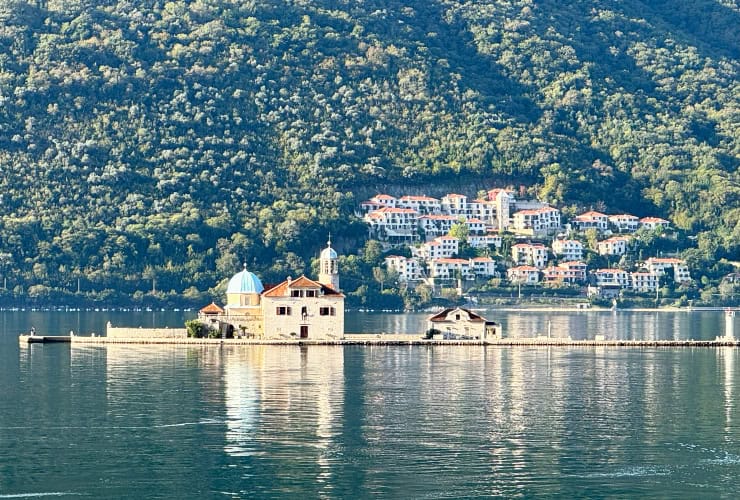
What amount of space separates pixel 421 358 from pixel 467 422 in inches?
1361

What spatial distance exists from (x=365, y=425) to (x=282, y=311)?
4655 cm

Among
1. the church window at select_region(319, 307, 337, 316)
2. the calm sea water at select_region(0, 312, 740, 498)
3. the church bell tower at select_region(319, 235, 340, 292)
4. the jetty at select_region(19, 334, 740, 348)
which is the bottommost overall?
the calm sea water at select_region(0, 312, 740, 498)

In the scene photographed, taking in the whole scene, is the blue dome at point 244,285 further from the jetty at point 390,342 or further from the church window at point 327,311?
the church window at point 327,311

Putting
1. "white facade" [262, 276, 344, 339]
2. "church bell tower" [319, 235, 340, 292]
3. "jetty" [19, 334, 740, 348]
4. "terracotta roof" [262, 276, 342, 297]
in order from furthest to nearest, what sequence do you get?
"church bell tower" [319, 235, 340, 292] → "jetty" [19, 334, 740, 348] → "white facade" [262, 276, 344, 339] → "terracotta roof" [262, 276, 342, 297]

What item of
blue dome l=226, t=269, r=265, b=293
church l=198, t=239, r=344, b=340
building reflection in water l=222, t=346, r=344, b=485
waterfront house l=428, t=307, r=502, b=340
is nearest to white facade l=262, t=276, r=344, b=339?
church l=198, t=239, r=344, b=340

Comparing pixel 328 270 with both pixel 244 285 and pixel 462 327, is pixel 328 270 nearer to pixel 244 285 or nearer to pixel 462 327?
pixel 244 285

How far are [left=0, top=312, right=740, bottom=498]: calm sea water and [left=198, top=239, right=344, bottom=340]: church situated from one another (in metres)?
6.91

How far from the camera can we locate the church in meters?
116

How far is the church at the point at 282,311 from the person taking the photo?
11631 cm

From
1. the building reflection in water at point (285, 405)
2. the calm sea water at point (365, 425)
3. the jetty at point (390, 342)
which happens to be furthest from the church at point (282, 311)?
the building reflection in water at point (285, 405)

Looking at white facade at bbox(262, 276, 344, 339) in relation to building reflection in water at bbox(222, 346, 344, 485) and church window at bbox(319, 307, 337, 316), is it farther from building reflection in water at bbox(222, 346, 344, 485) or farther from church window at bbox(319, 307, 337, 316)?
building reflection in water at bbox(222, 346, 344, 485)

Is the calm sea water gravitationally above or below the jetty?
below

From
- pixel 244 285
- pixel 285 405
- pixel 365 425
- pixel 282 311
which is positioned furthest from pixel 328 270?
pixel 365 425

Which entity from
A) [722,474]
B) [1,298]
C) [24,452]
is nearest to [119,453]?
[24,452]
